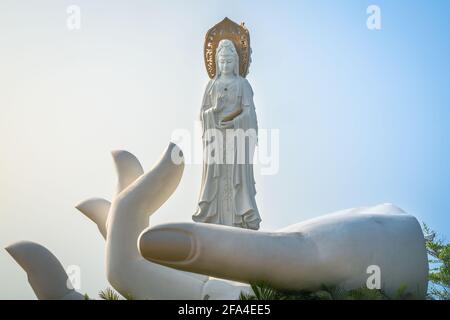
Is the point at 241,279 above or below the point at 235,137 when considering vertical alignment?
below

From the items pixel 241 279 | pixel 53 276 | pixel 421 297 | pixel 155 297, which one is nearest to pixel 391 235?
pixel 421 297

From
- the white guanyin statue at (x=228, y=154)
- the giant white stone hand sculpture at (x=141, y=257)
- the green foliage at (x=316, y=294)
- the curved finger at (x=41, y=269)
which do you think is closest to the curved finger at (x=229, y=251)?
the green foliage at (x=316, y=294)

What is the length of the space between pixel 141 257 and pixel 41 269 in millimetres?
1280

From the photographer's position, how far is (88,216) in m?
9.55

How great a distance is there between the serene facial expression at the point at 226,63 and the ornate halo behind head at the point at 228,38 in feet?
0.85

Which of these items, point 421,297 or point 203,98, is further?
point 203,98

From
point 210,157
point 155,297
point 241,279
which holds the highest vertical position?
point 210,157

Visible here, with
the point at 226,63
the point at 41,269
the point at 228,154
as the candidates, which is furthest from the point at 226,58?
the point at 41,269

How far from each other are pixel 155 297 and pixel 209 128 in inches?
167

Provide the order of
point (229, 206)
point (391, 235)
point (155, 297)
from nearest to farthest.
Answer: point (391, 235), point (155, 297), point (229, 206)

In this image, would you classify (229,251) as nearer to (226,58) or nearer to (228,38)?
(226,58)

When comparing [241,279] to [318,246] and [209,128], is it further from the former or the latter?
[209,128]

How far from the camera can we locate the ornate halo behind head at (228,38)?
11.8 meters

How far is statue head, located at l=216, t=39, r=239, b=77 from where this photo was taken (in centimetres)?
1164
